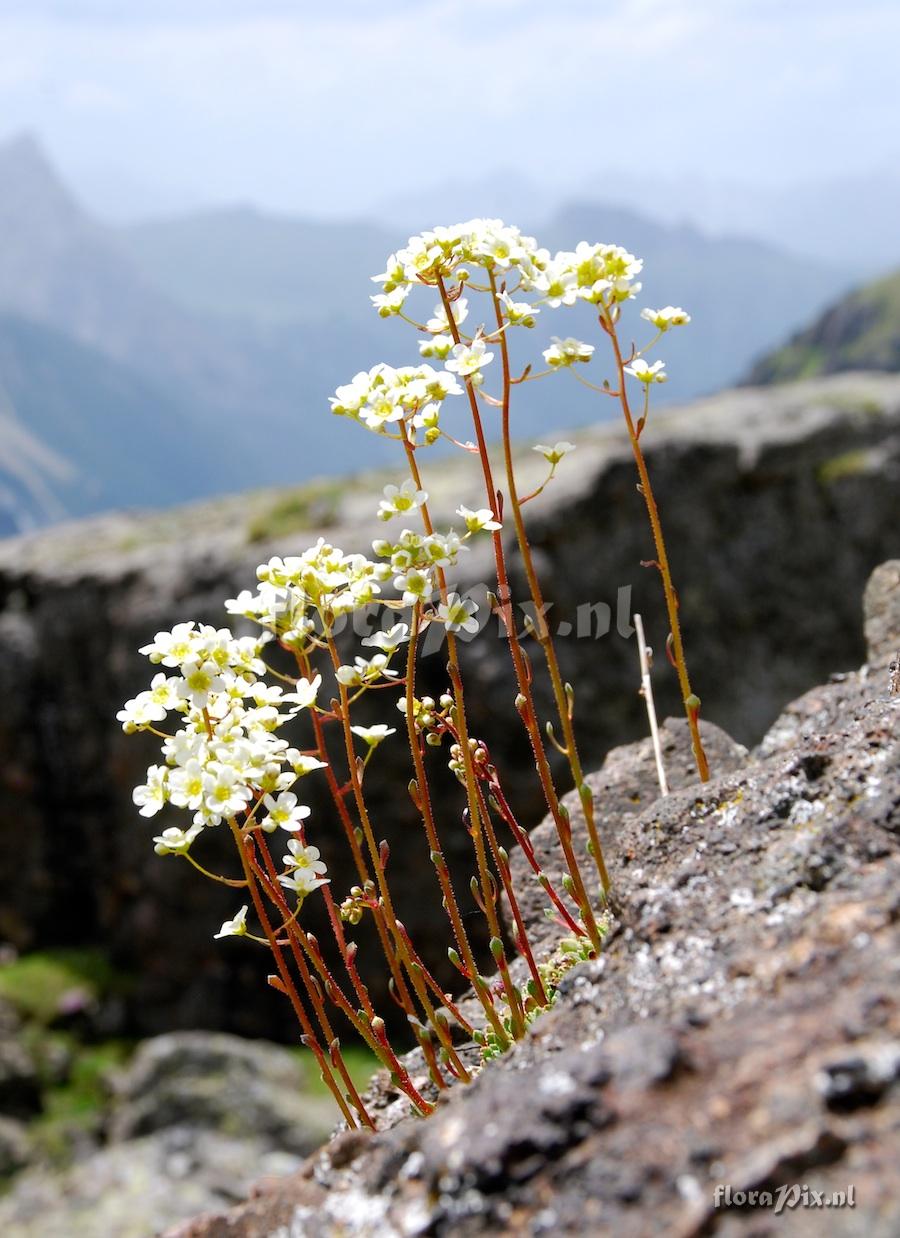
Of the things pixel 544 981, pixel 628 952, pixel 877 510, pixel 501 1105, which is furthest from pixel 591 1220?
A: pixel 877 510

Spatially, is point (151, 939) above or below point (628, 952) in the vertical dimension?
below

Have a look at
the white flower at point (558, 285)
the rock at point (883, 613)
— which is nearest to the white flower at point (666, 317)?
the white flower at point (558, 285)

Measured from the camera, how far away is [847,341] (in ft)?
474

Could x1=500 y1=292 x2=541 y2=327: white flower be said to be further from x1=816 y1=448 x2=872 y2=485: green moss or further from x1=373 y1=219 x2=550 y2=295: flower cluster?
x1=816 y1=448 x2=872 y2=485: green moss

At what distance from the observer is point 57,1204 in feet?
24.9

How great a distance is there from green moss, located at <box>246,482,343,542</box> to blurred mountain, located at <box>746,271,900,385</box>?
134 m

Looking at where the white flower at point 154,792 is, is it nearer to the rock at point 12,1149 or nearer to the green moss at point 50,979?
the rock at point 12,1149

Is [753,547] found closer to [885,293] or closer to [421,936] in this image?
[421,936]

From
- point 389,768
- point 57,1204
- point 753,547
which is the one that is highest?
point 753,547

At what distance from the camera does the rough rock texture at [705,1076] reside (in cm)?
117

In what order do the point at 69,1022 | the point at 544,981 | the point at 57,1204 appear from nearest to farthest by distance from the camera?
the point at 544,981
the point at 57,1204
the point at 69,1022

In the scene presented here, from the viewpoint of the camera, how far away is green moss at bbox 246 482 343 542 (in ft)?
40.4

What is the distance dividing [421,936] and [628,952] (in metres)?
9.58

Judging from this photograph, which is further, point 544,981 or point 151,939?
point 151,939
